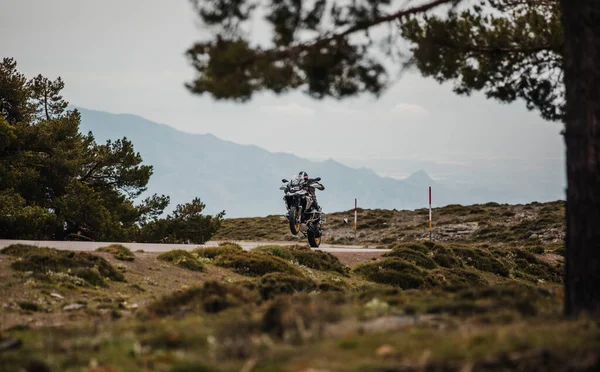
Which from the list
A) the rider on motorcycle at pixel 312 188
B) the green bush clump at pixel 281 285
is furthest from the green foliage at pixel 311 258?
the green bush clump at pixel 281 285

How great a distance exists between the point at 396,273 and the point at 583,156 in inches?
465

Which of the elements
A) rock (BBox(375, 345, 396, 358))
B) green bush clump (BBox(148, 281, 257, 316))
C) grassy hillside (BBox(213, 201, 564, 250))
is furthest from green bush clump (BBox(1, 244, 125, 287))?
grassy hillside (BBox(213, 201, 564, 250))

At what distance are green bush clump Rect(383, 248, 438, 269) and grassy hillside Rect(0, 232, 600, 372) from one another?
29.1 feet

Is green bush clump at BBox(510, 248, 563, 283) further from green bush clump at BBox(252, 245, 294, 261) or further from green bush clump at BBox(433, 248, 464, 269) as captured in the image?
green bush clump at BBox(252, 245, 294, 261)

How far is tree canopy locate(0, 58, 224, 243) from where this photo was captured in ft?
84.8

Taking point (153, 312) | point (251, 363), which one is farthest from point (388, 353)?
point (153, 312)

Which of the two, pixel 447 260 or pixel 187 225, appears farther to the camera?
pixel 187 225

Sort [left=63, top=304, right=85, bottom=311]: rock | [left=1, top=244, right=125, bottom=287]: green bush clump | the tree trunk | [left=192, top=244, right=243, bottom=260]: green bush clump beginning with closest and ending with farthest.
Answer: the tree trunk, [left=63, top=304, right=85, bottom=311]: rock, [left=1, top=244, right=125, bottom=287]: green bush clump, [left=192, top=244, right=243, bottom=260]: green bush clump

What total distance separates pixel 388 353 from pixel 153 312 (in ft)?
15.0

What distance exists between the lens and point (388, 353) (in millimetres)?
4707

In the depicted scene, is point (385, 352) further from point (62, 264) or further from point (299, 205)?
point (299, 205)

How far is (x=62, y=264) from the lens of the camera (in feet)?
40.5

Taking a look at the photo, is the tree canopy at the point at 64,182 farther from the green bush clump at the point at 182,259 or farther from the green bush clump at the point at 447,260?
the green bush clump at the point at 447,260

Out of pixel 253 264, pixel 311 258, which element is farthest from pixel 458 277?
pixel 253 264
